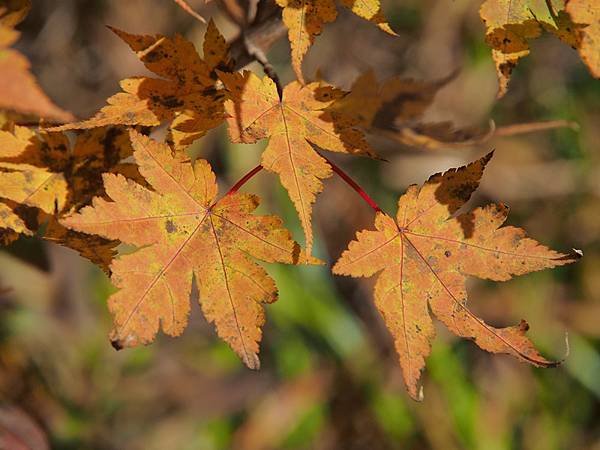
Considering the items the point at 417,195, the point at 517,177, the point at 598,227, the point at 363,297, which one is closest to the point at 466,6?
the point at 517,177

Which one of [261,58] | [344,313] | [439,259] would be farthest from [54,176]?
[344,313]

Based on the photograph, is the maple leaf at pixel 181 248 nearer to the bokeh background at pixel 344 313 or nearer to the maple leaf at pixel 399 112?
the maple leaf at pixel 399 112

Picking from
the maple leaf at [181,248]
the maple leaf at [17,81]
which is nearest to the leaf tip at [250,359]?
the maple leaf at [181,248]

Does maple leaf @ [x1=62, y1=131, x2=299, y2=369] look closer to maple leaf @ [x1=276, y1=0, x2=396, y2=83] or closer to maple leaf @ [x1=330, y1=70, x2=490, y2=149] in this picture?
maple leaf @ [x1=276, y1=0, x2=396, y2=83]

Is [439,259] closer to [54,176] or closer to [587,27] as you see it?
[587,27]

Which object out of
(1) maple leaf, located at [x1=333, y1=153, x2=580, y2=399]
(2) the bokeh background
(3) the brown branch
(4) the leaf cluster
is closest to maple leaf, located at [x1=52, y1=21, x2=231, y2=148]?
(4) the leaf cluster
